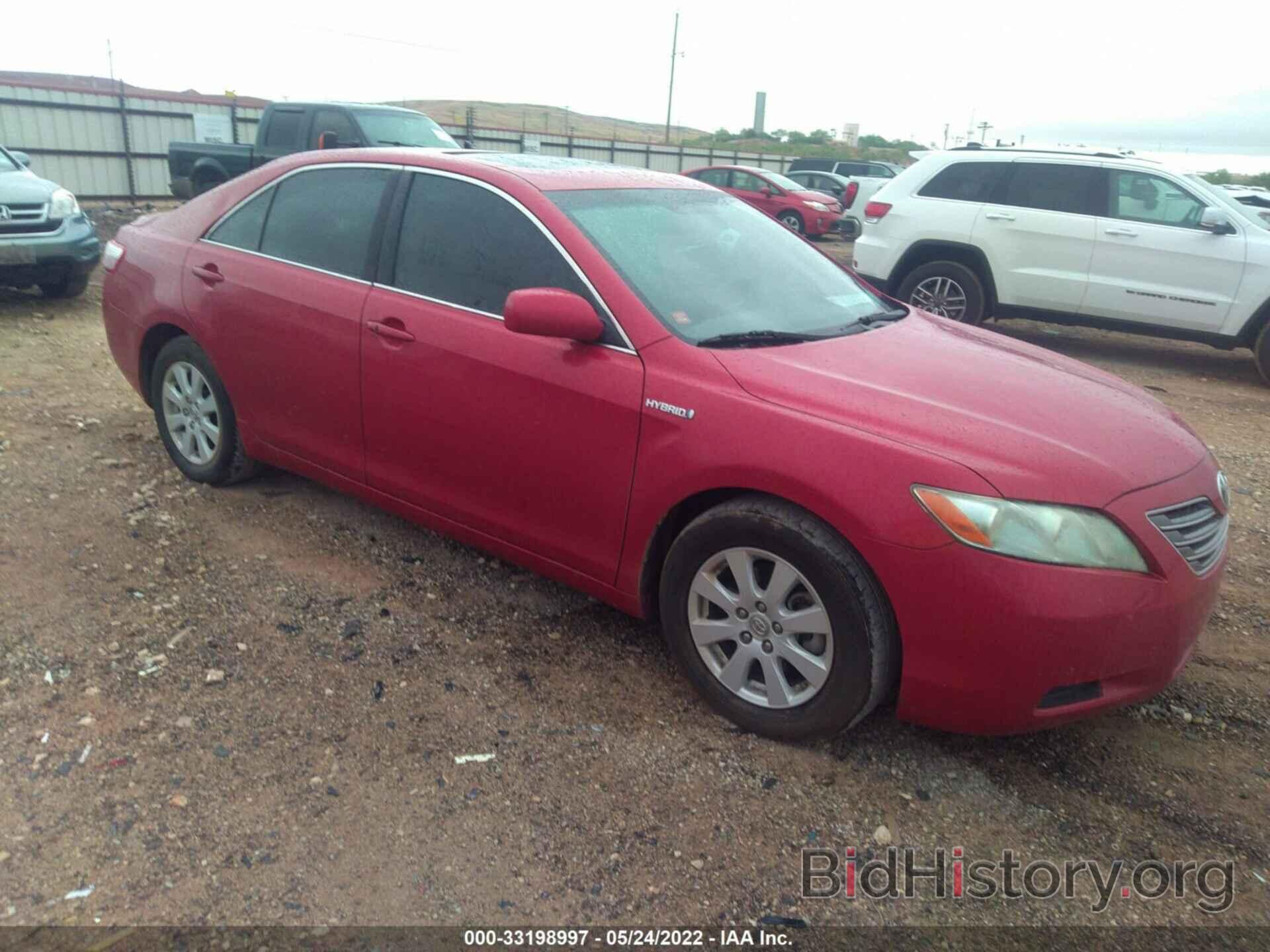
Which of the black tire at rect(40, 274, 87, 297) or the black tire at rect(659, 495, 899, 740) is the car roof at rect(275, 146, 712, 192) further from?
the black tire at rect(40, 274, 87, 297)

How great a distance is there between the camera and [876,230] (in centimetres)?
951

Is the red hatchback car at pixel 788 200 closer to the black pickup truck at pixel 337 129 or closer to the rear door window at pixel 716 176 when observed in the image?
the rear door window at pixel 716 176

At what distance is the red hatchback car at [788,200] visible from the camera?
19875 mm

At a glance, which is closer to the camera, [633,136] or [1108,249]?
[1108,249]

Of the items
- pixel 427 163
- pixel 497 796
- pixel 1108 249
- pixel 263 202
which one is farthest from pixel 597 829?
pixel 1108 249

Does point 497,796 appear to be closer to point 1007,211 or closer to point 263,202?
point 263,202

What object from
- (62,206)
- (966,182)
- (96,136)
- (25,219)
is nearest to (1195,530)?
(966,182)

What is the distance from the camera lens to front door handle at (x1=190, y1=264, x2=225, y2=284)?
174 inches

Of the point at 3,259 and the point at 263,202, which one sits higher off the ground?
the point at 263,202

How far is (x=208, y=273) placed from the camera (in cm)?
447

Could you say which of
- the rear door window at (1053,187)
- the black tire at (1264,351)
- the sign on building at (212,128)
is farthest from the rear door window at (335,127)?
the black tire at (1264,351)

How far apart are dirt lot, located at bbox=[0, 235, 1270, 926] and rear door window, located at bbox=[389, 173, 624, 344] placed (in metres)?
1.19

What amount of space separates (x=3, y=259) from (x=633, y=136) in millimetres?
64767

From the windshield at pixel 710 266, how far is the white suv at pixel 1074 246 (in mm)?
5476
